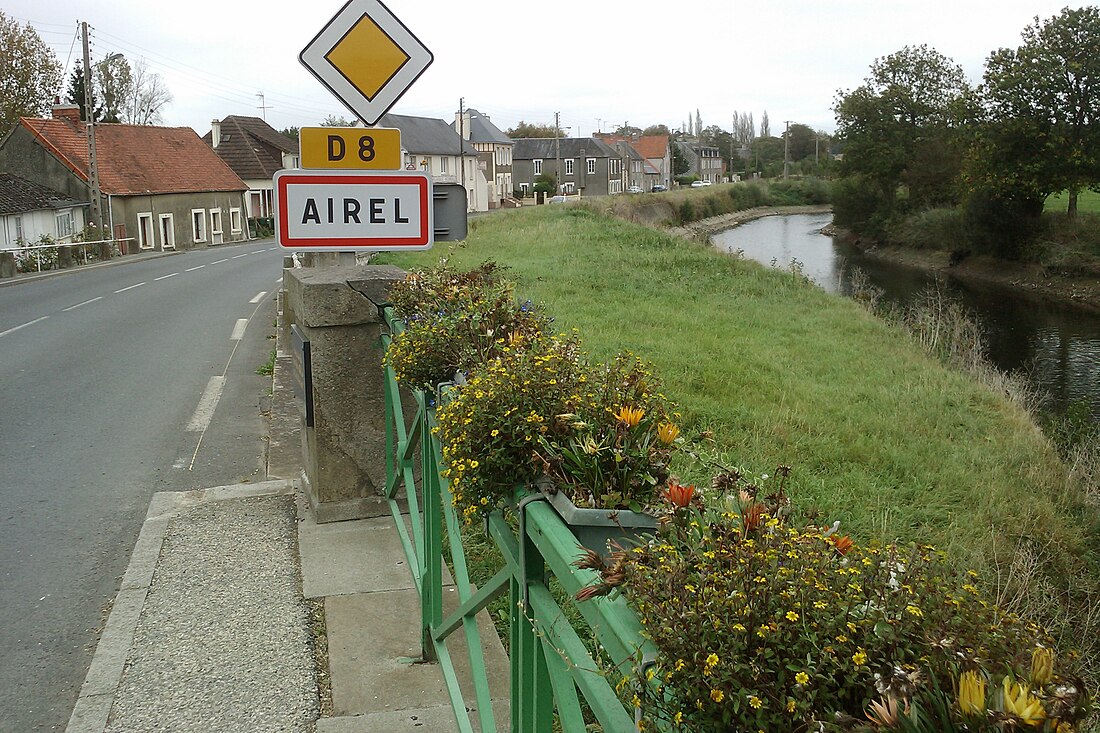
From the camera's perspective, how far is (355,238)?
5.05 meters

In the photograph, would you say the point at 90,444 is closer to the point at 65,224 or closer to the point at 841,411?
the point at 841,411

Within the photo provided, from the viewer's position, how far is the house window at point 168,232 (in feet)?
153

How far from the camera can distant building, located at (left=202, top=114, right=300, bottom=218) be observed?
63812mm

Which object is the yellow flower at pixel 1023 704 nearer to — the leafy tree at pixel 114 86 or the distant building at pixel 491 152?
the leafy tree at pixel 114 86

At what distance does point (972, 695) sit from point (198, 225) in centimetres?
5324

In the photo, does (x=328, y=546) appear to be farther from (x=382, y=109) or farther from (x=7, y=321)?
(x=7, y=321)

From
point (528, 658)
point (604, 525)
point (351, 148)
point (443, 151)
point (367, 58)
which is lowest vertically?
point (528, 658)

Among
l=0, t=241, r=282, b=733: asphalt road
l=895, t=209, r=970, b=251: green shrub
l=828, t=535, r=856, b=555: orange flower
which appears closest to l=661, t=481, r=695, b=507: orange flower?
l=828, t=535, r=856, b=555: orange flower

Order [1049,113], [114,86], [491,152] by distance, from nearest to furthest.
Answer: [1049,113]
[114,86]
[491,152]

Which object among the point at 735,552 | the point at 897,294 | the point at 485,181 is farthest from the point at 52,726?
the point at 485,181

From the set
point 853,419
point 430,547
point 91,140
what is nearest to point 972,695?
point 430,547

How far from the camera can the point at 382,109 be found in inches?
210

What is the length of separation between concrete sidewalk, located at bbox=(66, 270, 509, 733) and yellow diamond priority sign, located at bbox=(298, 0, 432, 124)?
2.22 meters

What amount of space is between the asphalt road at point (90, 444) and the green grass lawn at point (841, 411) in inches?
98.9
